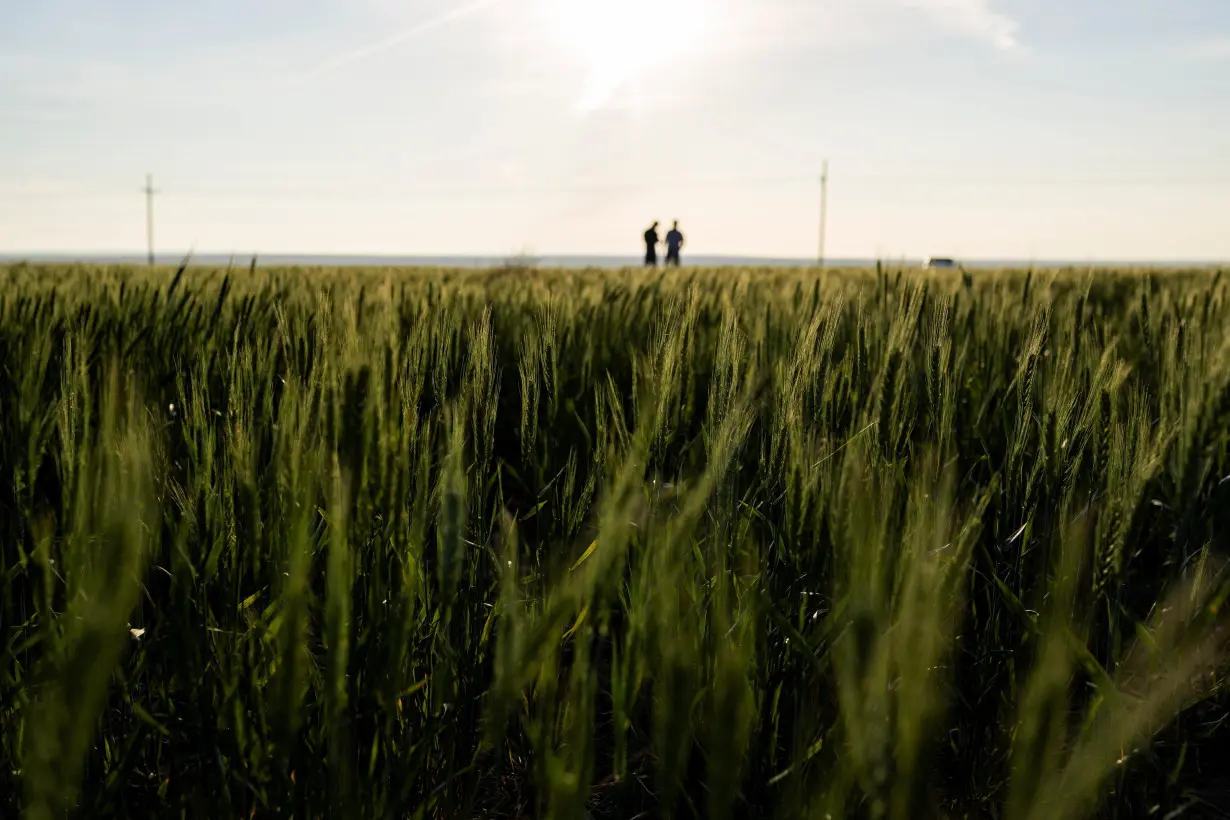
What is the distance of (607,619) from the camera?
70 cm

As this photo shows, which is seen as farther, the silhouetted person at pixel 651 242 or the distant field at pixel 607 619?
the silhouetted person at pixel 651 242

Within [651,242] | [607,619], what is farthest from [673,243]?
[607,619]

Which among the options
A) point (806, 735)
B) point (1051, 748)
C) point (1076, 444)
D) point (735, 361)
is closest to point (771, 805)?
point (806, 735)

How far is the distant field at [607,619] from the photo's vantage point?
0.59 metres

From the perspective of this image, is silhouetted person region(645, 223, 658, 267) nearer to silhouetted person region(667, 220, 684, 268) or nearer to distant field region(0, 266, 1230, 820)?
silhouetted person region(667, 220, 684, 268)

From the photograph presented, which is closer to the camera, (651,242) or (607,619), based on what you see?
(607,619)

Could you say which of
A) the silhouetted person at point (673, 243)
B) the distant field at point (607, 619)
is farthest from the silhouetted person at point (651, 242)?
the distant field at point (607, 619)

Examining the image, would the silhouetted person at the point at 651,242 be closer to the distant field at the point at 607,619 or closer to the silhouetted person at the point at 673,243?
the silhouetted person at the point at 673,243

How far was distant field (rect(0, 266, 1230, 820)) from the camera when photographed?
1.92 feet

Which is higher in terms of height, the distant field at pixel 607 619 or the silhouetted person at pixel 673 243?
the silhouetted person at pixel 673 243

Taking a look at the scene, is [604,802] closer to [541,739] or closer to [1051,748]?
[541,739]

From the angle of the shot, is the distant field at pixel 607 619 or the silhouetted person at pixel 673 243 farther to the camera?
the silhouetted person at pixel 673 243

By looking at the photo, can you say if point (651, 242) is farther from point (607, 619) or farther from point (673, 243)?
point (607, 619)

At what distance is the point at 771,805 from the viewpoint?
804mm
